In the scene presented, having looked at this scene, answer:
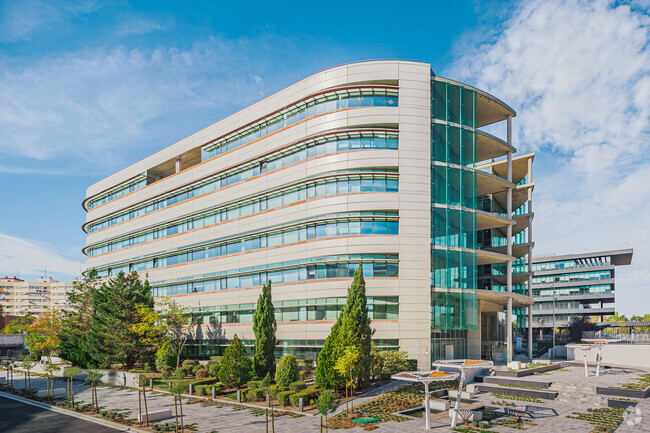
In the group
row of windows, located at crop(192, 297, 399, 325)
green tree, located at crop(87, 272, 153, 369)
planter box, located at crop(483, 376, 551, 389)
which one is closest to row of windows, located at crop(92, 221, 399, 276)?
row of windows, located at crop(192, 297, 399, 325)

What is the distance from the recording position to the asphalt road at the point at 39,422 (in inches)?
1123

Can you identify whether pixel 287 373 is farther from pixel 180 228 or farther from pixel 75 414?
pixel 180 228

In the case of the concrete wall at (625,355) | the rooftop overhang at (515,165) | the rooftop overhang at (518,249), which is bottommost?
the concrete wall at (625,355)

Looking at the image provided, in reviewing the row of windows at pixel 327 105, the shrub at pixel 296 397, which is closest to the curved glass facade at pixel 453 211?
the row of windows at pixel 327 105

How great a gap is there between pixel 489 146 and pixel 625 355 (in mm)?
29274

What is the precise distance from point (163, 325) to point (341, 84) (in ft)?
105

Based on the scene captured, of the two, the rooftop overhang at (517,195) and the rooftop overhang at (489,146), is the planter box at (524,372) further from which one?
the rooftop overhang at (489,146)

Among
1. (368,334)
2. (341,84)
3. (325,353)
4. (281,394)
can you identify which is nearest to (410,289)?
(368,334)

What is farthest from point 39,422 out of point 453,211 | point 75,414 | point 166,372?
point 453,211

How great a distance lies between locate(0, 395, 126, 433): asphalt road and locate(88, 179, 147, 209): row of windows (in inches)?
1728

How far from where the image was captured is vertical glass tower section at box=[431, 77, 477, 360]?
46.9 meters

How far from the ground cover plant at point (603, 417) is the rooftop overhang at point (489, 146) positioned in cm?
A: 3054

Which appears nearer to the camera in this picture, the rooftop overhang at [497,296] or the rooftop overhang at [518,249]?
the rooftop overhang at [497,296]

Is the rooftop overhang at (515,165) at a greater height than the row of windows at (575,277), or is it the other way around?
the rooftop overhang at (515,165)
